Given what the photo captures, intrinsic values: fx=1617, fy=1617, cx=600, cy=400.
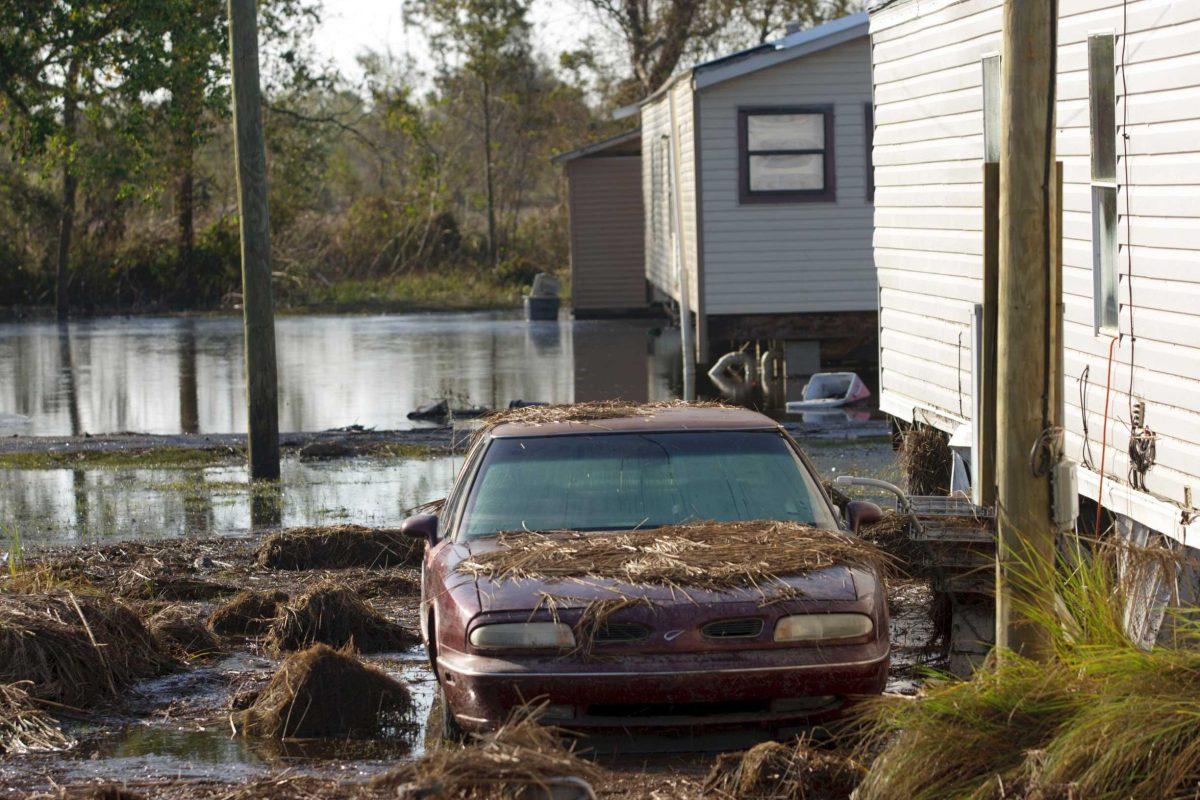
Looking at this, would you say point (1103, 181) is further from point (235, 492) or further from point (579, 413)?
point (235, 492)

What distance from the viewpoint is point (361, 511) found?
1252 cm

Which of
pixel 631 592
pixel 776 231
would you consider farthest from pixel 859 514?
pixel 776 231

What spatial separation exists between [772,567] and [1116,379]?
10.0ft

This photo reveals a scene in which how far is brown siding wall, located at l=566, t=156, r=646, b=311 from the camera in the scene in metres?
35.5

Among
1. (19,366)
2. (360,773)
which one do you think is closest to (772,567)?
(360,773)

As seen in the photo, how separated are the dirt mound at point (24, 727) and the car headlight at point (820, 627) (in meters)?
2.95

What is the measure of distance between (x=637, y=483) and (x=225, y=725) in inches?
80.0

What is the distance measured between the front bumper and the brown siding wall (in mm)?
29847

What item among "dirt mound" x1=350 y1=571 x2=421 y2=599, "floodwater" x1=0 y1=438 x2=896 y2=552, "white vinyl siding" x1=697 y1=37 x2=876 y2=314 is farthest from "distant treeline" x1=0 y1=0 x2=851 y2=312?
"dirt mound" x1=350 y1=571 x2=421 y2=599

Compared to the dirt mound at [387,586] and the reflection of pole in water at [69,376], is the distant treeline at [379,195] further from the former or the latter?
the dirt mound at [387,586]

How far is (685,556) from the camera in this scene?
247 inches

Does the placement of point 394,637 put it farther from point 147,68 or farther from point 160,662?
point 147,68

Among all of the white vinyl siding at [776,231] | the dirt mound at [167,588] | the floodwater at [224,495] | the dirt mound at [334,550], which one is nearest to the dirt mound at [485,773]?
the dirt mound at [167,588]

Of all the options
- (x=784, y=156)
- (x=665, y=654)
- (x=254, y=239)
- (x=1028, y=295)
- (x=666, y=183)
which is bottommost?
(x=665, y=654)
